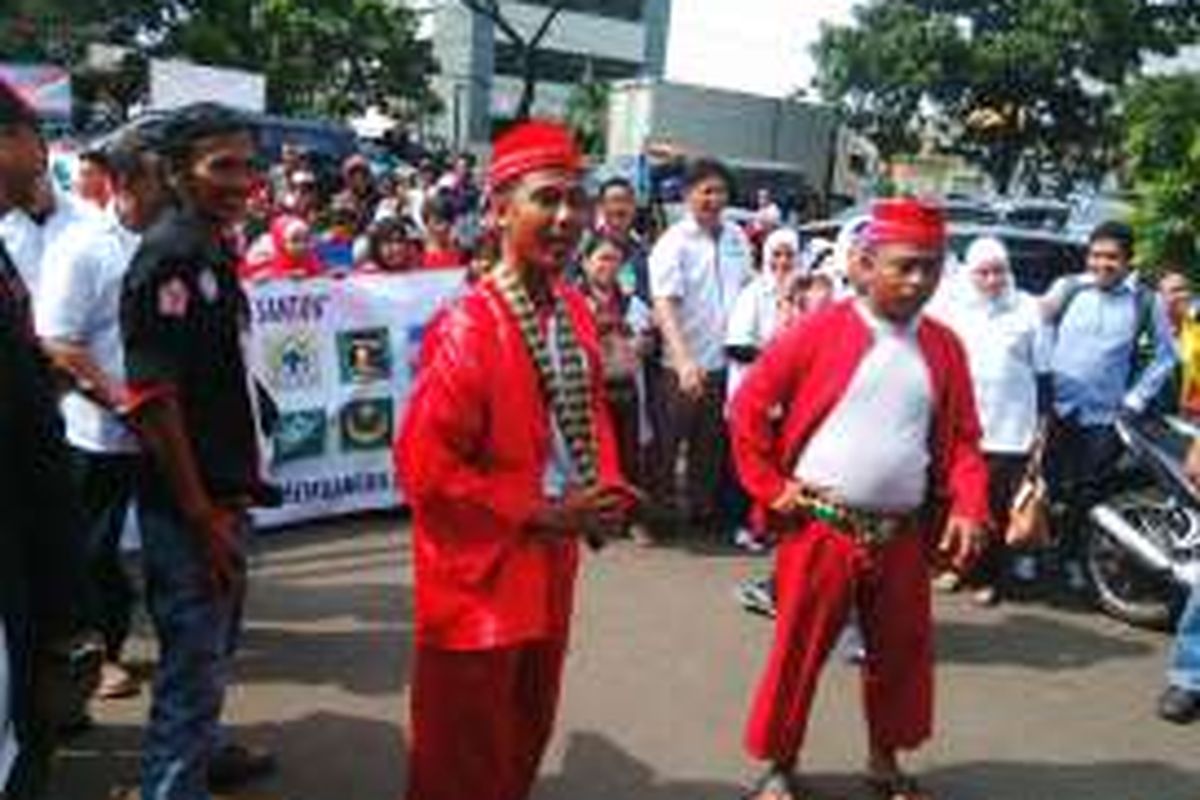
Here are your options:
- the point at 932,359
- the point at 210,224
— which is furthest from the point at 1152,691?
the point at 210,224

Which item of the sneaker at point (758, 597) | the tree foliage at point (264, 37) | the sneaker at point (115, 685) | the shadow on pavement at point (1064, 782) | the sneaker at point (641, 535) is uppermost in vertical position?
the tree foliage at point (264, 37)

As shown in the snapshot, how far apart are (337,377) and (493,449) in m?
5.70

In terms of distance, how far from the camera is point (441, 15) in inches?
2842

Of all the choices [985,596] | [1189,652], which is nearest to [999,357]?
[985,596]

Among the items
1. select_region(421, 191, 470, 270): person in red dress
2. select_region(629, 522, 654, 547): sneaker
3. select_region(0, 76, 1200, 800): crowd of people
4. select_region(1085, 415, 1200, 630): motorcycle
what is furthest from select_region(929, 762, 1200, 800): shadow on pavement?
select_region(421, 191, 470, 270): person in red dress

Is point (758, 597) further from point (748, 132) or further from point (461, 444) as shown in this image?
point (748, 132)

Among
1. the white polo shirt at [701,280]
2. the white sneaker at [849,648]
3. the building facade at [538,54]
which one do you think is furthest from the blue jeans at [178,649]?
the building facade at [538,54]

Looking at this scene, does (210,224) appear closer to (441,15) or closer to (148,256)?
(148,256)

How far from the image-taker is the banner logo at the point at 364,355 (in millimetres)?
9797

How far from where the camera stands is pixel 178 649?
4617 mm

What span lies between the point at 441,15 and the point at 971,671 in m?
67.3

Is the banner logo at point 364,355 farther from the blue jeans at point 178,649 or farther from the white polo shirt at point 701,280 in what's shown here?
the blue jeans at point 178,649

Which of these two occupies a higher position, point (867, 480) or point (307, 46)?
point (307, 46)

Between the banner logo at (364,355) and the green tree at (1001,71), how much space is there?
32.5 meters
